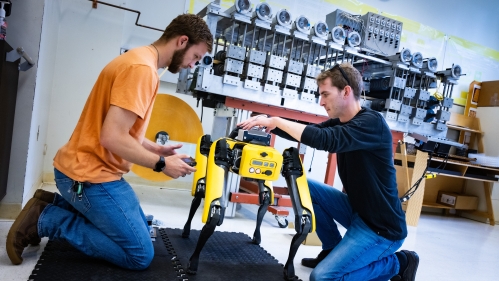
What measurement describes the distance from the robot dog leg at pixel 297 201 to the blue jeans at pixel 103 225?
70 centimetres

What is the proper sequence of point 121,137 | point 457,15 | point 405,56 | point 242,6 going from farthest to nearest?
point 457,15, point 405,56, point 242,6, point 121,137

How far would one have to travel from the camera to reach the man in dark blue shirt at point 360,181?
1771 millimetres

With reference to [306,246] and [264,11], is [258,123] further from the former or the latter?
[264,11]

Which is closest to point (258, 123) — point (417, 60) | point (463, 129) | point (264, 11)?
point (264, 11)

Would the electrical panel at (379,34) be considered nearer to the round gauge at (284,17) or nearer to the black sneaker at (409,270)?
the round gauge at (284,17)

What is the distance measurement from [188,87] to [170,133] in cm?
44

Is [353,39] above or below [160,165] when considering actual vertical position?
above

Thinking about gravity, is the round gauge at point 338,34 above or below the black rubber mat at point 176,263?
above

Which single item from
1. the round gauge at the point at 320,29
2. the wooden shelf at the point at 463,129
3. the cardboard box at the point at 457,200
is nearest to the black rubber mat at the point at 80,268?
the round gauge at the point at 320,29

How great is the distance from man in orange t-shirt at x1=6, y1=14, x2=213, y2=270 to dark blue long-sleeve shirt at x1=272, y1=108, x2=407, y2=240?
0.69 meters

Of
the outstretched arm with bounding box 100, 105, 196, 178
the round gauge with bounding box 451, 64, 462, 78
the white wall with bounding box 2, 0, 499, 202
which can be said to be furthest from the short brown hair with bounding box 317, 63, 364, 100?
the white wall with bounding box 2, 0, 499, 202

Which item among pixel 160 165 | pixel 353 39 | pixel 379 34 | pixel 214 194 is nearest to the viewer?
pixel 160 165

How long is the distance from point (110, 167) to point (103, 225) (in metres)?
0.26

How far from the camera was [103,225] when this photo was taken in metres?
1.64
